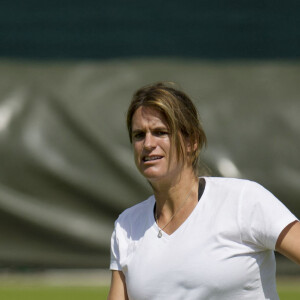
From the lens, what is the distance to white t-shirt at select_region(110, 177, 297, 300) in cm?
244

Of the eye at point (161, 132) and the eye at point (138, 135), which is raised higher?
the eye at point (138, 135)

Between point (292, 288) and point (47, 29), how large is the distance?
295 centimetres

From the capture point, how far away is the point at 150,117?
266 centimetres

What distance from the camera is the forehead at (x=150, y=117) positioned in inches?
104

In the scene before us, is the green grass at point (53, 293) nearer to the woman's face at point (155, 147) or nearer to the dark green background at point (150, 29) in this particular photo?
the woman's face at point (155, 147)

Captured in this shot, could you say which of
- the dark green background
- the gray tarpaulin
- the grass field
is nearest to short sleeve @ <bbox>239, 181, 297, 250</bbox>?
the grass field

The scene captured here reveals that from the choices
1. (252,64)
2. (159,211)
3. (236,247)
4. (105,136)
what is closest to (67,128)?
(105,136)

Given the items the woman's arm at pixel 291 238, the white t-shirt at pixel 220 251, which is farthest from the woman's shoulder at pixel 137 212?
the woman's arm at pixel 291 238

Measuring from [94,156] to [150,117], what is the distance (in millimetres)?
2595

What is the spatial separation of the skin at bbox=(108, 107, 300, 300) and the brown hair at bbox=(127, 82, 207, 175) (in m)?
0.02

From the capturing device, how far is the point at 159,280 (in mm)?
2574

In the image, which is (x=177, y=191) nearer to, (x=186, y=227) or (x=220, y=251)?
(x=186, y=227)

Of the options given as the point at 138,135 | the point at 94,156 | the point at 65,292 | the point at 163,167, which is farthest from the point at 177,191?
the point at 94,156

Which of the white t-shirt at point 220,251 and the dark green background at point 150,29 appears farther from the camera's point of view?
the dark green background at point 150,29
